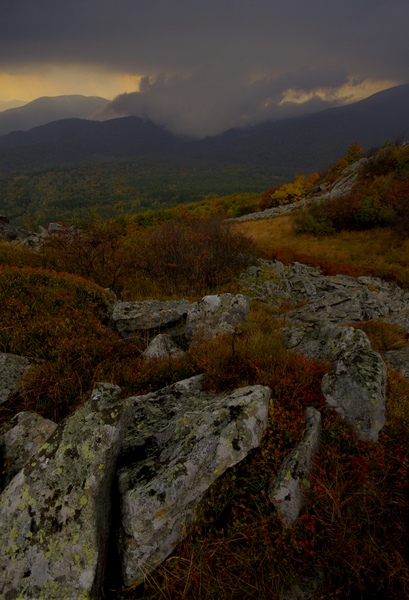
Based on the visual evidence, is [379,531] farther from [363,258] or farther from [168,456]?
[363,258]

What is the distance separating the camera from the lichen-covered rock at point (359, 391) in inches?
155

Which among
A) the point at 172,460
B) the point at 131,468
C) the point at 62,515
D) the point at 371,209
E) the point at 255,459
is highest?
the point at 62,515

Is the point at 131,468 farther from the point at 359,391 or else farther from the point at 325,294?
the point at 325,294

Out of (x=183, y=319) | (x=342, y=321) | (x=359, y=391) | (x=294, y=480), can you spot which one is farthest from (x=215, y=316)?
(x=342, y=321)

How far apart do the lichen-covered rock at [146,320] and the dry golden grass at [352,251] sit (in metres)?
16.5

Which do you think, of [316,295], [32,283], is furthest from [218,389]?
[316,295]

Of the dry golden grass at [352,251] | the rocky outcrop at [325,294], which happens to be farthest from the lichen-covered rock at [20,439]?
the dry golden grass at [352,251]

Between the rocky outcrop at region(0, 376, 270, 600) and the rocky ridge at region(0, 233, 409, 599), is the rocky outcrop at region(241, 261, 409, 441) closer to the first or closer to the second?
the rocky ridge at region(0, 233, 409, 599)

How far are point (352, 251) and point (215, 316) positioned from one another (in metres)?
22.3

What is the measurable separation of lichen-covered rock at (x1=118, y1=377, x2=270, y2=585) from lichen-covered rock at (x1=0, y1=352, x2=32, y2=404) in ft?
6.26

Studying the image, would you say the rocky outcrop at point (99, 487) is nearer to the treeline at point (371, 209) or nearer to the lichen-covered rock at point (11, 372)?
the lichen-covered rock at point (11, 372)

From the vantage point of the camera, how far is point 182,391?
4.81 metres

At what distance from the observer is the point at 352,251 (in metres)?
26.0

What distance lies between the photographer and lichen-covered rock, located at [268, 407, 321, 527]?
10.5 ft
